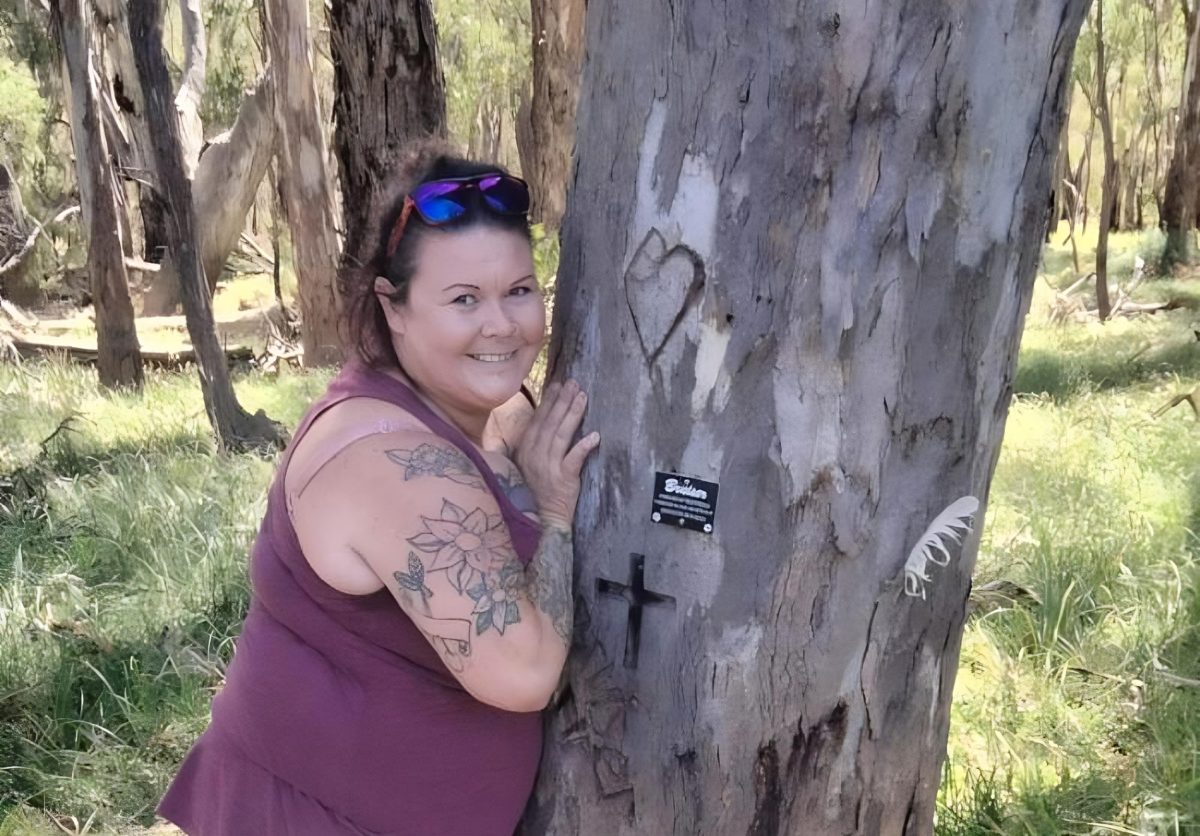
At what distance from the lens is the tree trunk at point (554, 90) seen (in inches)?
380

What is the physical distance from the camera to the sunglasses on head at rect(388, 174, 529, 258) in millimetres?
1595

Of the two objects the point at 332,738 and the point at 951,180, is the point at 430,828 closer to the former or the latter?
the point at 332,738

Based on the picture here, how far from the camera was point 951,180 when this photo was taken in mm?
1319

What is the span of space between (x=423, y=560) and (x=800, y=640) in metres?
0.50

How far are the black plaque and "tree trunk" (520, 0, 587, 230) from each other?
8210 millimetres

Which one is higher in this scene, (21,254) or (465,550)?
(465,550)

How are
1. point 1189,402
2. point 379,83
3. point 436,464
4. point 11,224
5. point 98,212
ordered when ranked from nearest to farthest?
point 436,464, point 379,83, point 1189,402, point 98,212, point 11,224

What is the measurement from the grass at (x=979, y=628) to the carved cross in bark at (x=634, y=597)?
1.52m

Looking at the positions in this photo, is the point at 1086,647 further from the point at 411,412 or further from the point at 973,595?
the point at 411,412

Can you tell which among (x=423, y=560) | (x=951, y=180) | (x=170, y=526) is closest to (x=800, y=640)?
(x=423, y=560)

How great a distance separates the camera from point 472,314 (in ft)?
5.24

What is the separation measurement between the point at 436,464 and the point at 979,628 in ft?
9.33

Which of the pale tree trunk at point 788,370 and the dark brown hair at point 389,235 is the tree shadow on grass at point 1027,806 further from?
the dark brown hair at point 389,235

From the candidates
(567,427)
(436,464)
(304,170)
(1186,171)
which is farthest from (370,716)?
(1186,171)
